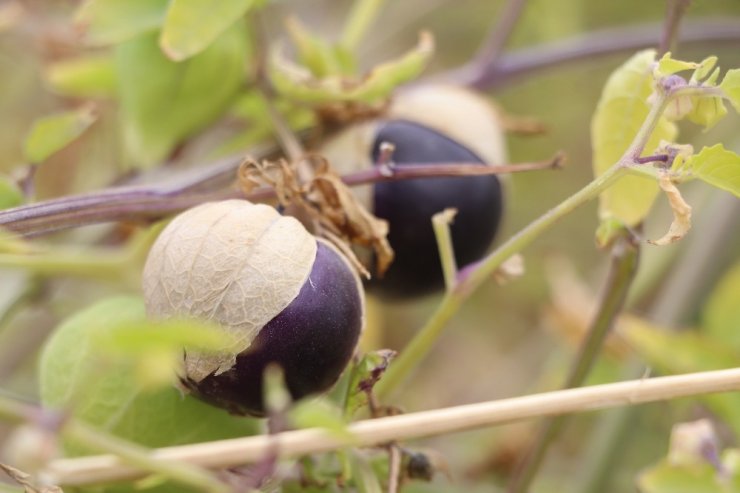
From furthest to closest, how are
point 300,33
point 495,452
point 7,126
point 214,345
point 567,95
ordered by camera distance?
1. point 567,95
2. point 7,126
3. point 495,452
4. point 300,33
5. point 214,345

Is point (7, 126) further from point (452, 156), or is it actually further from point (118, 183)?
Result: point (452, 156)

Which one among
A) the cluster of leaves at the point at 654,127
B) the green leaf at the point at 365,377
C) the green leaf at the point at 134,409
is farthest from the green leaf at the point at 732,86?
the green leaf at the point at 134,409

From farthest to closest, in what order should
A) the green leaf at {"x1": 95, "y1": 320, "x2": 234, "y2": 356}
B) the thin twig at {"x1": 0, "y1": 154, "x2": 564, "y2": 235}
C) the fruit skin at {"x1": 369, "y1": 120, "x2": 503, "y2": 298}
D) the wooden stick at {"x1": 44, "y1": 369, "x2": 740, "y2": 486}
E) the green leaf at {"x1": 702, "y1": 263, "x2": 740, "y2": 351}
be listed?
the green leaf at {"x1": 702, "y1": 263, "x2": 740, "y2": 351}
the fruit skin at {"x1": 369, "y1": 120, "x2": 503, "y2": 298}
the thin twig at {"x1": 0, "y1": 154, "x2": 564, "y2": 235}
the wooden stick at {"x1": 44, "y1": 369, "x2": 740, "y2": 486}
the green leaf at {"x1": 95, "y1": 320, "x2": 234, "y2": 356}

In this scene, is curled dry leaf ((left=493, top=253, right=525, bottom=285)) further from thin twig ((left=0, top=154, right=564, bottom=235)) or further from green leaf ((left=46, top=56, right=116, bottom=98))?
green leaf ((left=46, top=56, right=116, bottom=98))

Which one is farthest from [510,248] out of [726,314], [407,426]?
[726,314]

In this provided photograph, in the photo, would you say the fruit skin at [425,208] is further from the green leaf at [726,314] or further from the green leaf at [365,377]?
the green leaf at [726,314]

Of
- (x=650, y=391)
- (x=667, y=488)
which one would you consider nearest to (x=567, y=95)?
(x=667, y=488)

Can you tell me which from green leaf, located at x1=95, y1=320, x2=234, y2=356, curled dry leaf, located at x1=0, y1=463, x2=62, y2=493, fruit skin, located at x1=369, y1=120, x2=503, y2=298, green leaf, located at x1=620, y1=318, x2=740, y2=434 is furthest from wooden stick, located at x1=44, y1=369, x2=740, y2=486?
green leaf, located at x1=620, y1=318, x2=740, y2=434
